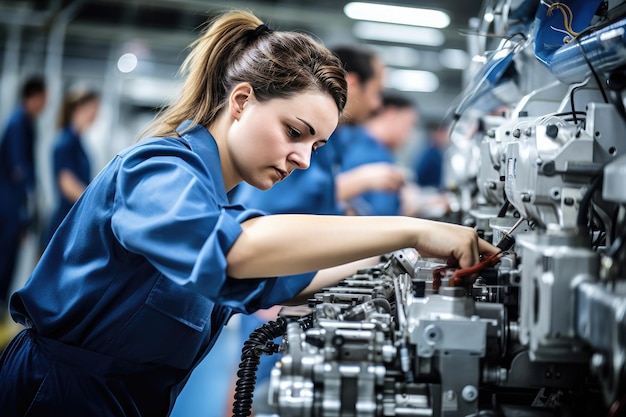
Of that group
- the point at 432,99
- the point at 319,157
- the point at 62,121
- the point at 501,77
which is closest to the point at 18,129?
the point at 62,121

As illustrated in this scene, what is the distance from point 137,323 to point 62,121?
18.3 ft

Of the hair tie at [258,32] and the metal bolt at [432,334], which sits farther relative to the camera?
the hair tie at [258,32]

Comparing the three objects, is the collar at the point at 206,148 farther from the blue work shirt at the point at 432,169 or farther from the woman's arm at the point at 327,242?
the blue work shirt at the point at 432,169

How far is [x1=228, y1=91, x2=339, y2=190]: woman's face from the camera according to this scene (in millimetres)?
1499

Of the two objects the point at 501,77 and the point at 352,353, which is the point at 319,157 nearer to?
the point at 501,77

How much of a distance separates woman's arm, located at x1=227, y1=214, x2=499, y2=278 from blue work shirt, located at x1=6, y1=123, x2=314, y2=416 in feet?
0.14

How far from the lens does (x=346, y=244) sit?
127cm

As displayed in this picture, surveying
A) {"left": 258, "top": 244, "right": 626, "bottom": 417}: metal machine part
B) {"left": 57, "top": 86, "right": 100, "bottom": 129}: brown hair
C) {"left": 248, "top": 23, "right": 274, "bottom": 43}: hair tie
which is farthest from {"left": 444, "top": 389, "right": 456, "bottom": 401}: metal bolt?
{"left": 57, "top": 86, "right": 100, "bottom": 129}: brown hair

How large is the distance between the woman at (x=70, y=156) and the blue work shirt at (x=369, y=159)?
2.58 metres

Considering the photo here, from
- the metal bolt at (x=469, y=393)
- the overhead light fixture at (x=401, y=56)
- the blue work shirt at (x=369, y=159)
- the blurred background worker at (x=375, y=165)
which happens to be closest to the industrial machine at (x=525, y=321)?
the metal bolt at (x=469, y=393)

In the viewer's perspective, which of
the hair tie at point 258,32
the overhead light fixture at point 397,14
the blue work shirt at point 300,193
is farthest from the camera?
the overhead light fixture at point 397,14

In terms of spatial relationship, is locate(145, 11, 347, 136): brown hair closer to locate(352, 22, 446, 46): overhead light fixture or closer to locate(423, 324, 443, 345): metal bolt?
locate(423, 324, 443, 345): metal bolt

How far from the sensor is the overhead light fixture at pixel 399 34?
832cm

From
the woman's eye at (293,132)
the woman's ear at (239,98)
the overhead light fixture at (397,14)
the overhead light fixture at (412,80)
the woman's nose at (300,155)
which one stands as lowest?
the woman's nose at (300,155)
